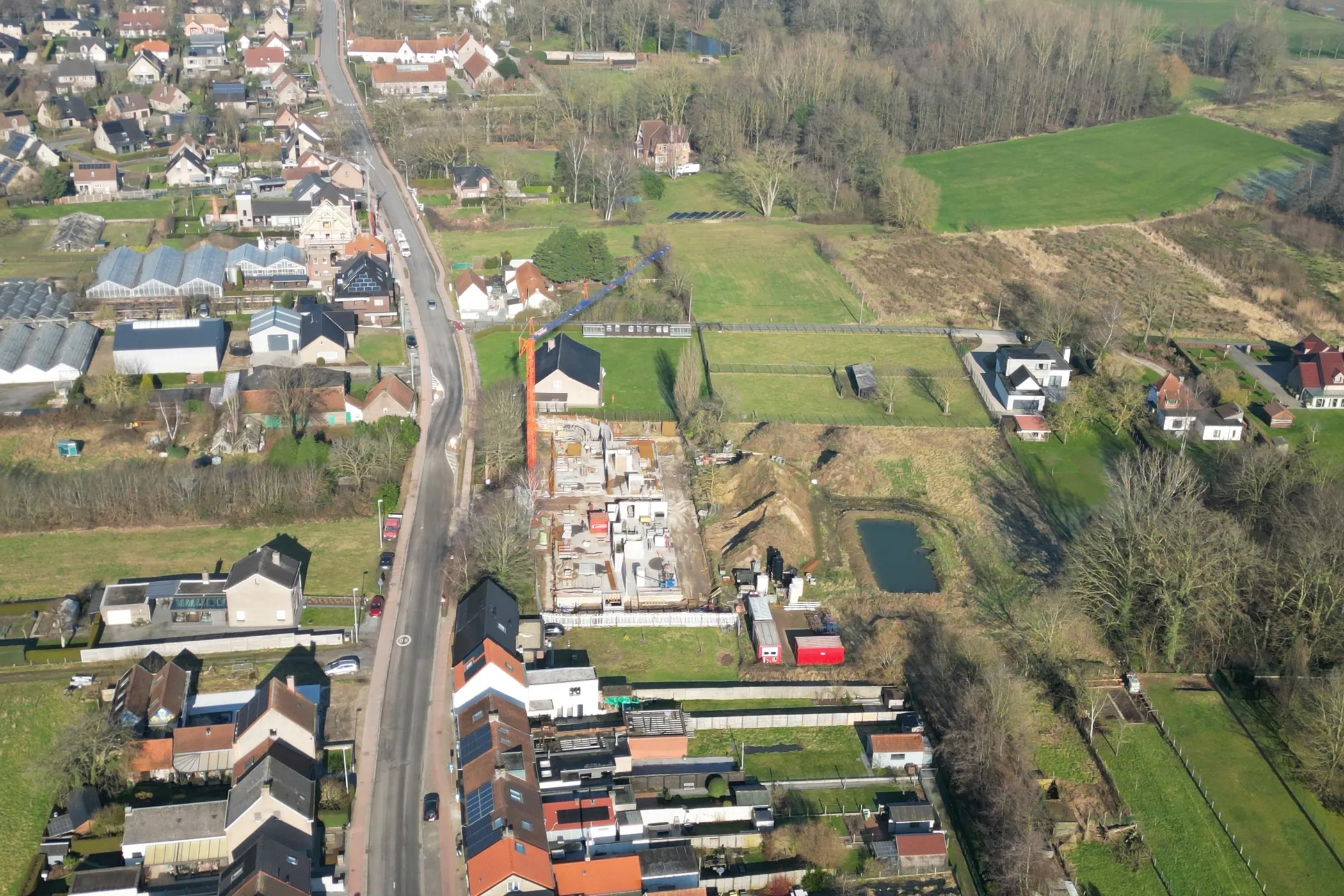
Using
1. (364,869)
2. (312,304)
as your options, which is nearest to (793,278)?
(312,304)

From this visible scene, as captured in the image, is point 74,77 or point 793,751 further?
point 74,77

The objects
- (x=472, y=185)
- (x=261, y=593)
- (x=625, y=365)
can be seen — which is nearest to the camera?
(x=261, y=593)

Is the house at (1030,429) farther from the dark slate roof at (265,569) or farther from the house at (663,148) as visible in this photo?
the house at (663,148)

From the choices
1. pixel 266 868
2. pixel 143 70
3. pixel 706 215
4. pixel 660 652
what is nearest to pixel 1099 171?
pixel 706 215

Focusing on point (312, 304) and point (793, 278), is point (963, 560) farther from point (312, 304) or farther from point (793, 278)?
point (312, 304)

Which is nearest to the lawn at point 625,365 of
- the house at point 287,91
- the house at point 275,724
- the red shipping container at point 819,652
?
the red shipping container at point 819,652

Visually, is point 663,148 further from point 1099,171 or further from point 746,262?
point 1099,171

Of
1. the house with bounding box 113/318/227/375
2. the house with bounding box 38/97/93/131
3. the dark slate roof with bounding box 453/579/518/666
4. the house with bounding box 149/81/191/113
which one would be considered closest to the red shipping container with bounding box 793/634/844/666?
the dark slate roof with bounding box 453/579/518/666
